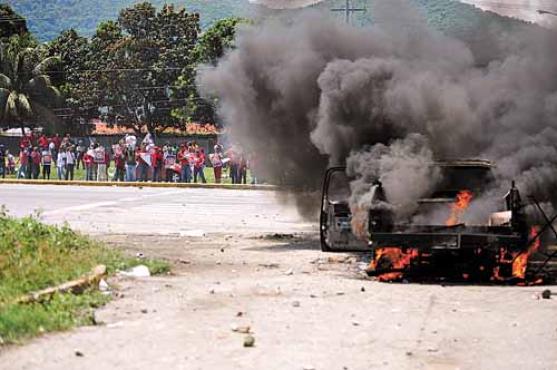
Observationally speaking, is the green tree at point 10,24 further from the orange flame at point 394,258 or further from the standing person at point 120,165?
the orange flame at point 394,258

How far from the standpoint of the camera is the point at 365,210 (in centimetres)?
1134

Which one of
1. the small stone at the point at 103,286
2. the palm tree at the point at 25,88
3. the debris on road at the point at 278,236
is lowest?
the small stone at the point at 103,286

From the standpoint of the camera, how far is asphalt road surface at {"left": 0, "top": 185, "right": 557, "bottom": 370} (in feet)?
22.1

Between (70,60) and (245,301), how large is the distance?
5205 centimetres

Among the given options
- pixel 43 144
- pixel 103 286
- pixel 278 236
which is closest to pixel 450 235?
pixel 103 286

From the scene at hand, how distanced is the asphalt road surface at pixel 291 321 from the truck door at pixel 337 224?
32 centimetres

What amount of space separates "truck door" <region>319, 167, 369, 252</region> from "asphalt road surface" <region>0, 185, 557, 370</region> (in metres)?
0.32

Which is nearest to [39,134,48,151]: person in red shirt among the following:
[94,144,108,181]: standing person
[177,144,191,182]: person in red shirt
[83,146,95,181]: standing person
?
[83,146,95,181]: standing person

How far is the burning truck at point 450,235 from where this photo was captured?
10.4m

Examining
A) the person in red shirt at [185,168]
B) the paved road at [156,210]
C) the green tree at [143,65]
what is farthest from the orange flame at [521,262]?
the green tree at [143,65]

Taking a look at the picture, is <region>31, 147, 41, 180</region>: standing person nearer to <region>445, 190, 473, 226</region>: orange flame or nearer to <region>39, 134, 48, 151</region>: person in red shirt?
<region>39, 134, 48, 151</region>: person in red shirt

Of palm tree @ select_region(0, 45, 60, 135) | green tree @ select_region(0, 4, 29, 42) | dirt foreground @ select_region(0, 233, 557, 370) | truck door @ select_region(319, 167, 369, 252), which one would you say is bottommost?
dirt foreground @ select_region(0, 233, 557, 370)

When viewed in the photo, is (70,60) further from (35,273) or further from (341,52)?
(35,273)

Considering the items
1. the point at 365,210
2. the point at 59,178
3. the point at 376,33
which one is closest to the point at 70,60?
the point at 59,178
